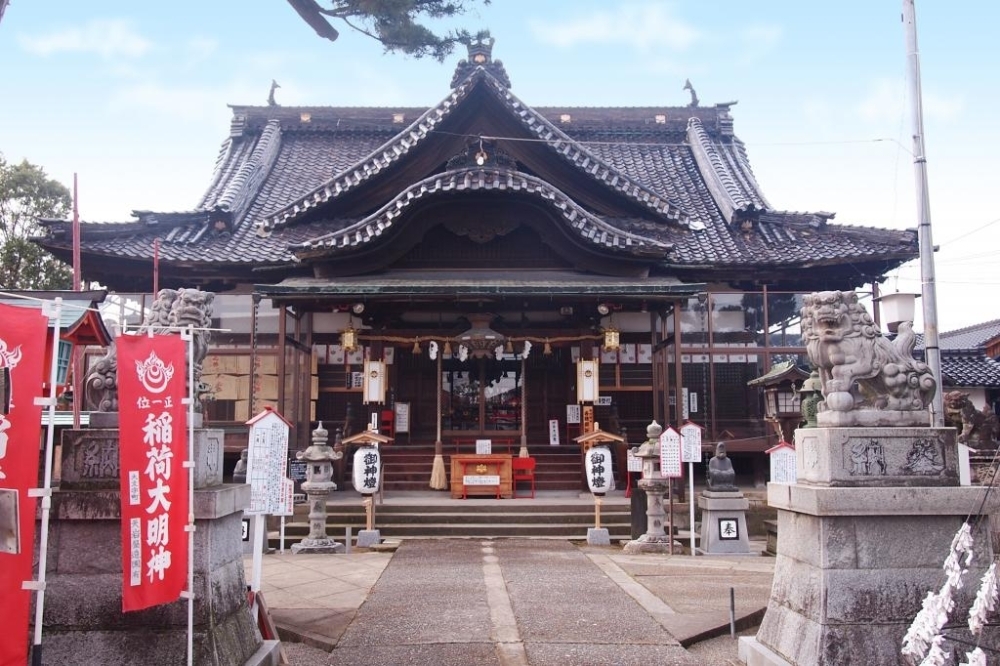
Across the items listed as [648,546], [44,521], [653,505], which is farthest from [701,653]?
[653,505]

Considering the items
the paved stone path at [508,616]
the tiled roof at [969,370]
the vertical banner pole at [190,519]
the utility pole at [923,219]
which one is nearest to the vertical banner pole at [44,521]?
the vertical banner pole at [190,519]

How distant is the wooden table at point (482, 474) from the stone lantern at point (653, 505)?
3404 mm

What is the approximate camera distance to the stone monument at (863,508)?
481 cm

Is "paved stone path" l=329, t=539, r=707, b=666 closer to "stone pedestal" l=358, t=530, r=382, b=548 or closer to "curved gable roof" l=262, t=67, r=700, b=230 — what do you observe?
"stone pedestal" l=358, t=530, r=382, b=548

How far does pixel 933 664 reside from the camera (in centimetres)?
430

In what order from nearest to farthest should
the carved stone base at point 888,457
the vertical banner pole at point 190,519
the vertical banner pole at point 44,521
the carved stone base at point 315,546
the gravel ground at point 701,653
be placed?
the vertical banner pole at point 44,521 → the vertical banner pole at point 190,519 → the carved stone base at point 888,457 → the gravel ground at point 701,653 → the carved stone base at point 315,546

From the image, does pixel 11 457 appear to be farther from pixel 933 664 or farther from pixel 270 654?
pixel 933 664

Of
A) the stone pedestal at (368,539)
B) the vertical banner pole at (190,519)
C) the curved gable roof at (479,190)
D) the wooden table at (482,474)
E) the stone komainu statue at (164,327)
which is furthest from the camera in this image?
the curved gable roof at (479,190)

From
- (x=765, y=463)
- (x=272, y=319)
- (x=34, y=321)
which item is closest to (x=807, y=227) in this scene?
(x=765, y=463)

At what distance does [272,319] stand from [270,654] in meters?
11.9

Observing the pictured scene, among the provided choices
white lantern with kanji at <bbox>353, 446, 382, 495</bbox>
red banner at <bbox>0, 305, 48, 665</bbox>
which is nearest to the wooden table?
white lantern with kanji at <bbox>353, 446, 382, 495</bbox>

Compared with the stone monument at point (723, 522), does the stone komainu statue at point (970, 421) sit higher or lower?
higher

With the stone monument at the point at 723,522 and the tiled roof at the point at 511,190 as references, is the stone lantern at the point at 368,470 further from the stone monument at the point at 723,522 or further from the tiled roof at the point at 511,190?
the stone monument at the point at 723,522

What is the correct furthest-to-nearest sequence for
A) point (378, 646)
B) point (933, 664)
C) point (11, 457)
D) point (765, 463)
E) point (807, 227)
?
point (807, 227) < point (765, 463) < point (378, 646) < point (933, 664) < point (11, 457)
